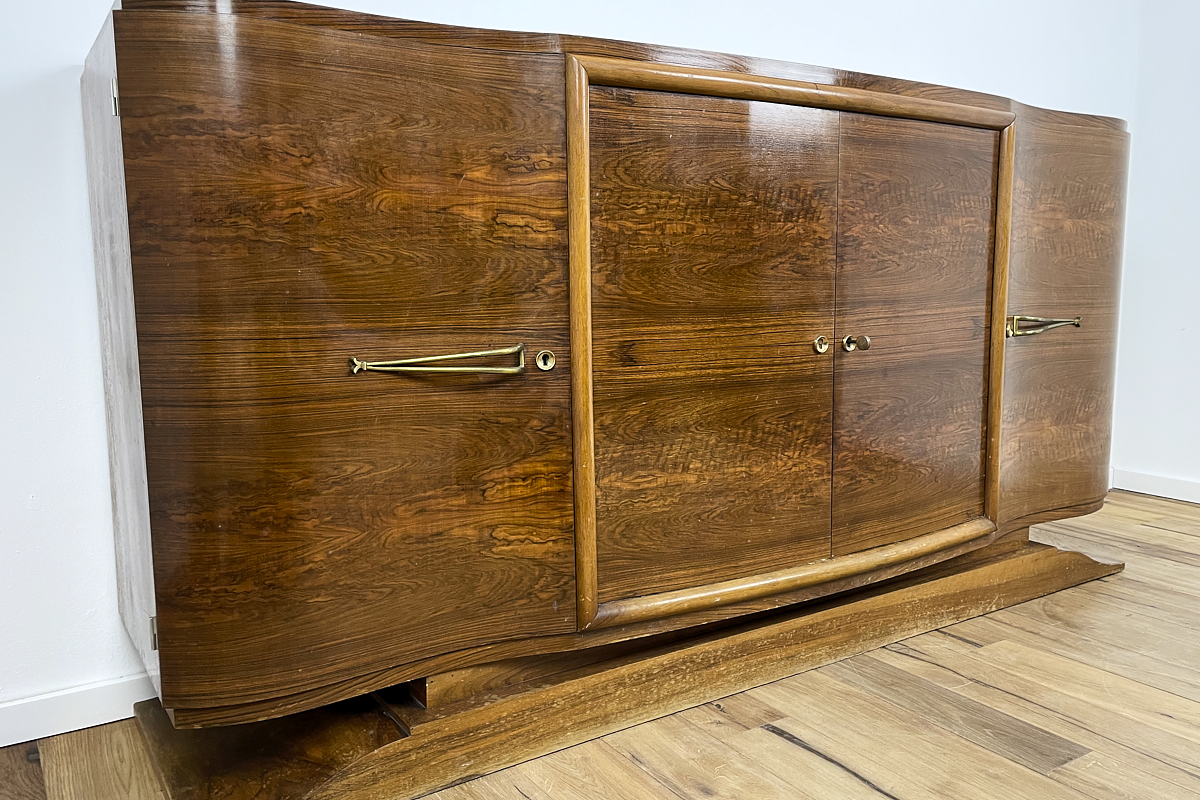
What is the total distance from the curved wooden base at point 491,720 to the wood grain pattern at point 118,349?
6.0 inches

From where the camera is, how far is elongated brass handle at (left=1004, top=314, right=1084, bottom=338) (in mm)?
1675

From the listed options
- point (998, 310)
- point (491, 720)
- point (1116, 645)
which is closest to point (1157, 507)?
point (1116, 645)

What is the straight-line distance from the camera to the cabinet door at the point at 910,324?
146 cm

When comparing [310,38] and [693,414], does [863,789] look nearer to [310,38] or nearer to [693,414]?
[693,414]

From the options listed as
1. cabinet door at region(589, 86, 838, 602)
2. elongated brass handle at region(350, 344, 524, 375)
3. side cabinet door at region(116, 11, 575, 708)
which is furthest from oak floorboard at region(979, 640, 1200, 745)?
elongated brass handle at region(350, 344, 524, 375)

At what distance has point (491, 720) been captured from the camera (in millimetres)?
1200

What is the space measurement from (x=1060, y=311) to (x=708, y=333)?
886 millimetres

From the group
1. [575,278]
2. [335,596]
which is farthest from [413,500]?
[575,278]

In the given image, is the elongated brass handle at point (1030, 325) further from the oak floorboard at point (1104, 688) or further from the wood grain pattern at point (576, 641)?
the oak floorboard at point (1104, 688)

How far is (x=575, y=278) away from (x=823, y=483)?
0.59 m

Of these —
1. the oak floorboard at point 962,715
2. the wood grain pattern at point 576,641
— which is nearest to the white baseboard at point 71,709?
the wood grain pattern at point 576,641

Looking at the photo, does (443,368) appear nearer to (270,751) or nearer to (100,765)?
(270,751)

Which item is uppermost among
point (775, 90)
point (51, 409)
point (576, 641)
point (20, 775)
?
point (775, 90)

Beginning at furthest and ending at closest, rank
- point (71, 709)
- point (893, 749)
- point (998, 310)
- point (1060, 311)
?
point (1060, 311), point (998, 310), point (71, 709), point (893, 749)
